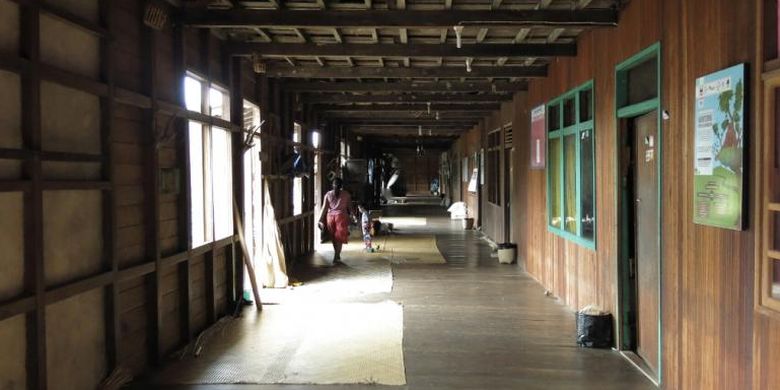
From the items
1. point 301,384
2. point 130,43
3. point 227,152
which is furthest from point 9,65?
point 227,152

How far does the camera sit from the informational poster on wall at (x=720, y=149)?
3.09 m

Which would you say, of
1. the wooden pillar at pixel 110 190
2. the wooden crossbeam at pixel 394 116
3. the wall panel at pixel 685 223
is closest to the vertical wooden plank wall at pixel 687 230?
the wall panel at pixel 685 223

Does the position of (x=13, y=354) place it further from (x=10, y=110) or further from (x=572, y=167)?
(x=572, y=167)

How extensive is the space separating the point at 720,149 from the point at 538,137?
15.9 feet

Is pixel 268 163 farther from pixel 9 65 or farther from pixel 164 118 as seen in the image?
pixel 9 65

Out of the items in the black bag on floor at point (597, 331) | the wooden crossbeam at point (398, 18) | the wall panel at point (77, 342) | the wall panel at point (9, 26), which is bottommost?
the black bag on floor at point (597, 331)

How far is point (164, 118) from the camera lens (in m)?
4.84

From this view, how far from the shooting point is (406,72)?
26.2 feet

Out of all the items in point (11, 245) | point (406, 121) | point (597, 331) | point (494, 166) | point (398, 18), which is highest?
point (406, 121)

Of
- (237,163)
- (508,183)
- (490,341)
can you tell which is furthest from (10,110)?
(508,183)

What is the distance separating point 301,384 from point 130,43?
2.69 metres

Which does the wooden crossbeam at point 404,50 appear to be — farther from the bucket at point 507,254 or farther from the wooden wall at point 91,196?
the bucket at point 507,254

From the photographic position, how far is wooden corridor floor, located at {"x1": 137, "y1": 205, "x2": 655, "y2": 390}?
439cm

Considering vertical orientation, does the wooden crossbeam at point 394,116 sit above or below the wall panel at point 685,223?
above
